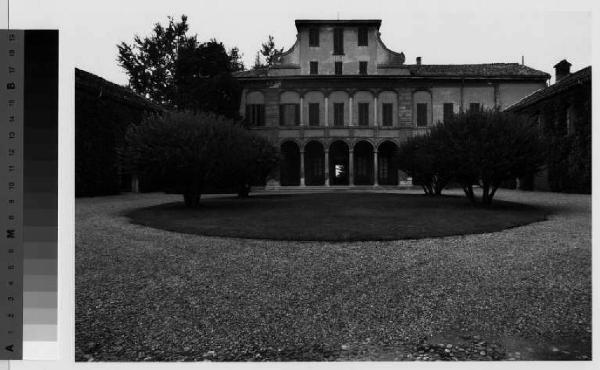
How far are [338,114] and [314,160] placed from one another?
377cm

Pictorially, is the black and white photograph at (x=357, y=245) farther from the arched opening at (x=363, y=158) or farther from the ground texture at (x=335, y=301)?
the arched opening at (x=363, y=158)

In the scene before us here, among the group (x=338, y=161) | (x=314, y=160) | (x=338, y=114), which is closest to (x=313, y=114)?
(x=338, y=114)

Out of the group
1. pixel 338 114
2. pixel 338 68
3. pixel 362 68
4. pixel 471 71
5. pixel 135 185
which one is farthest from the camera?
pixel 338 114

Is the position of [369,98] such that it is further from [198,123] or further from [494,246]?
[494,246]

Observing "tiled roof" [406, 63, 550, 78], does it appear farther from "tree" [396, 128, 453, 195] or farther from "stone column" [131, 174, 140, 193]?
"stone column" [131, 174, 140, 193]

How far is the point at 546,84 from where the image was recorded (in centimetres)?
1714

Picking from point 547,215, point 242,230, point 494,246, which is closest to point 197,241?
point 242,230

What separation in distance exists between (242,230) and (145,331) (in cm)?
432

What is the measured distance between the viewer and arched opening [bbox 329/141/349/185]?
82.0 ft

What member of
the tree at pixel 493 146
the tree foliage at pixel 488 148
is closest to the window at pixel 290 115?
the tree foliage at pixel 488 148

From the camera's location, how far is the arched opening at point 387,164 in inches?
759

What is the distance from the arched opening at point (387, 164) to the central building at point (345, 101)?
6 cm

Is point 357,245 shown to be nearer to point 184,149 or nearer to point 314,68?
point 184,149

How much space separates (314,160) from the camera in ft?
84.9
